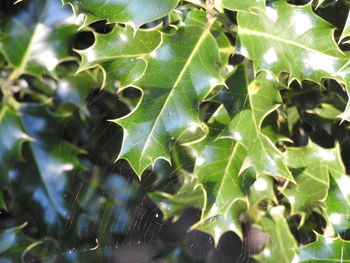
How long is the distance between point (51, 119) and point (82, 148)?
14 cm

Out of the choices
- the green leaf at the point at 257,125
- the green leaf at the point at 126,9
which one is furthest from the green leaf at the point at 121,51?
the green leaf at the point at 257,125

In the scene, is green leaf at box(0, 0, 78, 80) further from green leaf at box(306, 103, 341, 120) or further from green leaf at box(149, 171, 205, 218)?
green leaf at box(306, 103, 341, 120)

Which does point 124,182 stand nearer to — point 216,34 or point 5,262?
point 5,262

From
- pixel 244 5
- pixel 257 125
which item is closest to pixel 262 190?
pixel 257 125

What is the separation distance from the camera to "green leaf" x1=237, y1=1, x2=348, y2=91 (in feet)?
2.99

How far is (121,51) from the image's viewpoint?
1.09 metres

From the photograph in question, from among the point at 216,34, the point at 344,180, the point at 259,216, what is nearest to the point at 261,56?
the point at 216,34

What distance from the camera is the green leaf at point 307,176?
1098 millimetres

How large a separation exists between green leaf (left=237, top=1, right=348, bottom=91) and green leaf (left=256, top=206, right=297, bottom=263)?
436 millimetres

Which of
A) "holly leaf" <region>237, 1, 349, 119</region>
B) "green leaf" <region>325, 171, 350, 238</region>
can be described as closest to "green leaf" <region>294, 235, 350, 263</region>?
"green leaf" <region>325, 171, 350, 238</region>

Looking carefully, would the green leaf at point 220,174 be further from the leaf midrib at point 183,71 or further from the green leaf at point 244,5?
the green leaf at point 244,5

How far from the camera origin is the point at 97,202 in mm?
1361

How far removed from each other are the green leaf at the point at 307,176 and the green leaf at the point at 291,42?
0.79ft

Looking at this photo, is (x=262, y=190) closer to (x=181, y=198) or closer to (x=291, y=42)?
(x=181, y=198)
